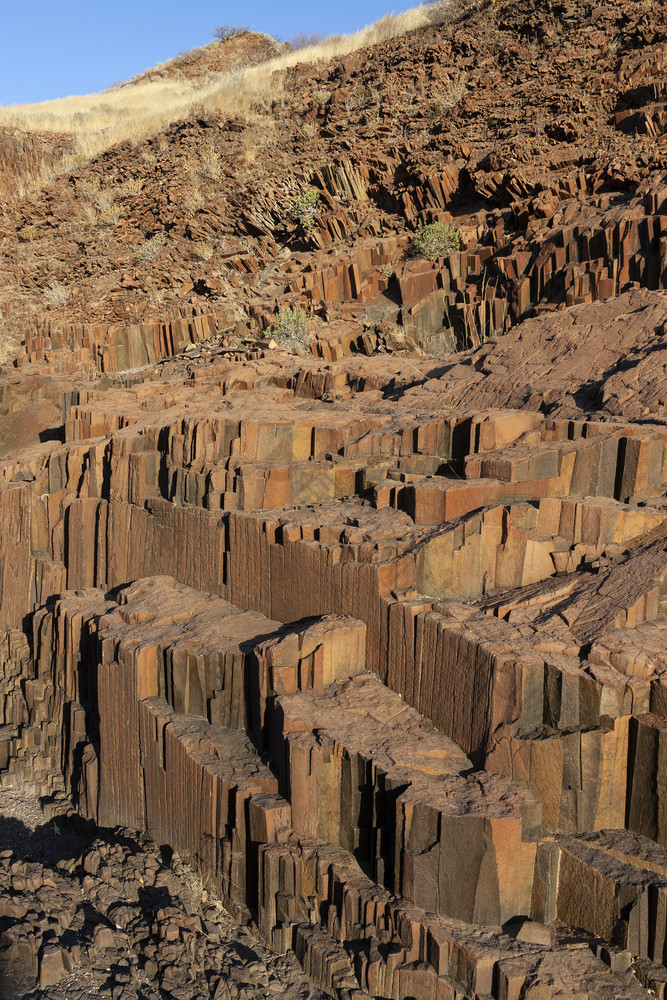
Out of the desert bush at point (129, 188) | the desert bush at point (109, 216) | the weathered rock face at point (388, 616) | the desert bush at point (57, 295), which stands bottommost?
the weathered rock face at point (388, 616)

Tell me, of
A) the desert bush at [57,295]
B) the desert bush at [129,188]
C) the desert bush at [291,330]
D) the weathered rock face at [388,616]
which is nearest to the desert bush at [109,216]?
the desert bush at [129,188]

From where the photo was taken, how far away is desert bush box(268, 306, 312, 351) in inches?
663

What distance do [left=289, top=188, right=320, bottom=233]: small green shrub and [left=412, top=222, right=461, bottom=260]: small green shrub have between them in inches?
194

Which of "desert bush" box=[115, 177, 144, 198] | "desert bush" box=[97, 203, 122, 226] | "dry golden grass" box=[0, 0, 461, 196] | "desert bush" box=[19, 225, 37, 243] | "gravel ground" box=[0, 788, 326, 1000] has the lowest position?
"gravel ground" box=[0, 788, 326, 1000]

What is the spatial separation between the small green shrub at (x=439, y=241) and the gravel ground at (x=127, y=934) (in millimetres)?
13393

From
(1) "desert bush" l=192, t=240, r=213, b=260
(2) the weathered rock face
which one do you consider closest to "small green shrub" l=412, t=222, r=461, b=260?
(2) the weathered rock face

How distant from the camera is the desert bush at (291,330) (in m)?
16.8

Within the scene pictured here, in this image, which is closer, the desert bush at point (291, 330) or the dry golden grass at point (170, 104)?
the desert bush at point (291, 330)

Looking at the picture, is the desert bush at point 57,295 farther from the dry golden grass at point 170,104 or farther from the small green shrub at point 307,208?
the dry golden grass at point 170,104

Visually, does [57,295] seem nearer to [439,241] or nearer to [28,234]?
[28,234]

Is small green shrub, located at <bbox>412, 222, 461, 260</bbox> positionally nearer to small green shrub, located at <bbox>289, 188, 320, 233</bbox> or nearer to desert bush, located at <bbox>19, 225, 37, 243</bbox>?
small green shrub, located at <bbox>289, 188, 320, 233</bbox>

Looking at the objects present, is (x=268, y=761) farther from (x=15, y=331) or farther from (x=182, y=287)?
(x=15, y=331)

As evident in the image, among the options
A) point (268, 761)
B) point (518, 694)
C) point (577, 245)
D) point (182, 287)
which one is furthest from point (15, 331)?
point (518, 694)

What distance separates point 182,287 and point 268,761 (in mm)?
17054
